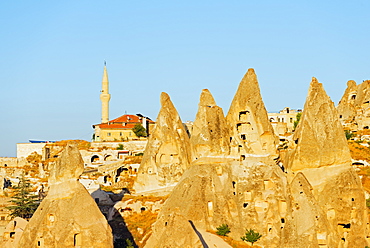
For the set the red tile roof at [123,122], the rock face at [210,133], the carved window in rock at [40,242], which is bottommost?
the carved window in rock at [40,242]

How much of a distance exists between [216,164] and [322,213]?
23.5 feet

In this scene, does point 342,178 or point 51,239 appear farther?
point 342,178

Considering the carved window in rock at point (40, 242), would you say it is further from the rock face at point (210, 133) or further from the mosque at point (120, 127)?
the mosque at point (120, 127)

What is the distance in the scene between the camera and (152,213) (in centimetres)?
3944

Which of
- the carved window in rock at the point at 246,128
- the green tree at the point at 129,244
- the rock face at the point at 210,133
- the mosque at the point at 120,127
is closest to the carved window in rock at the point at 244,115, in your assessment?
the carved window in rock at the point at 246,128

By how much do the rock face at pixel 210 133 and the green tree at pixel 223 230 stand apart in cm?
557

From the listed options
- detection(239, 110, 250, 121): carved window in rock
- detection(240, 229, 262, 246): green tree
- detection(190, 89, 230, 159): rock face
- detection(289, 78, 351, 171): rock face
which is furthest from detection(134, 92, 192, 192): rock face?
detection(240, 229, 262, 246): green tree

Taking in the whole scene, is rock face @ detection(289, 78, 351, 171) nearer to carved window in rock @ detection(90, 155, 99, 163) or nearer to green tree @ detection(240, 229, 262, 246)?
green tree @ detection(240, 229, 262, 246)

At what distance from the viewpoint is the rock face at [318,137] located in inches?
1485

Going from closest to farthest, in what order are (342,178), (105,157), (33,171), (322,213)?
(322,213) < (342,178) < (33,171) < (105,157)

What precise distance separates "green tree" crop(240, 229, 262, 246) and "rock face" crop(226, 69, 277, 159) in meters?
5.18

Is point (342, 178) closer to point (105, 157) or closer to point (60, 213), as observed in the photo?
point (60, 213)

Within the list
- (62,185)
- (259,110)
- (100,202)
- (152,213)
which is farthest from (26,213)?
(259,110)

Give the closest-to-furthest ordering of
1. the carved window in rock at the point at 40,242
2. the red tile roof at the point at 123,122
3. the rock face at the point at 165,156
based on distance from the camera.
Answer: the carved window in rock at the point at 40,242 < the rock face at the point at 165,156 < the red tile roof at the point at 123,122
